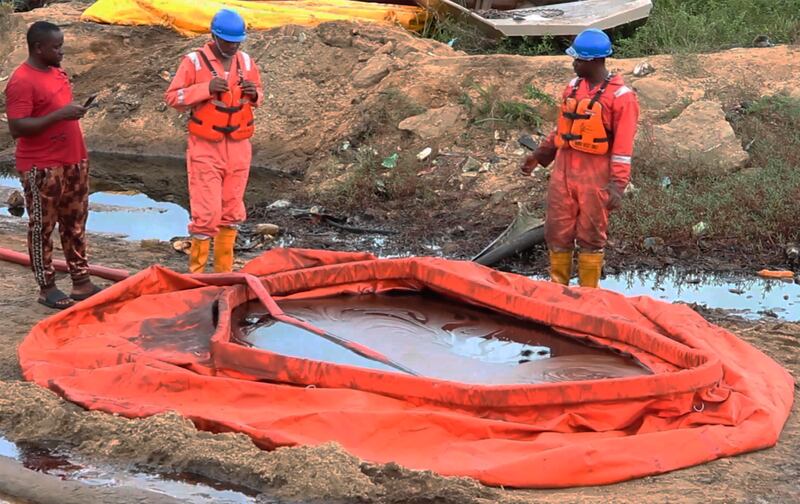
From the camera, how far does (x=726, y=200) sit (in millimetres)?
8914

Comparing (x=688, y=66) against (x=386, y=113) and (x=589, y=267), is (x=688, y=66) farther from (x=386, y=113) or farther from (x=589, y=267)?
(x=589, y=267)

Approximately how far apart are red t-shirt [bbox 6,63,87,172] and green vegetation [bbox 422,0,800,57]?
7251mm

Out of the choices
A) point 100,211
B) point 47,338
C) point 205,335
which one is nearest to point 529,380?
point 205,335

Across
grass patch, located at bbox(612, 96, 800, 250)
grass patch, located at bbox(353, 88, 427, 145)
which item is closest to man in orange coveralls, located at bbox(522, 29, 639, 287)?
grass patch, located at bbox(612, 96, 800, 250)

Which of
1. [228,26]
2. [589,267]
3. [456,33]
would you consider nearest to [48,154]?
[228,26]

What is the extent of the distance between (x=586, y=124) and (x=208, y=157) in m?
2.26

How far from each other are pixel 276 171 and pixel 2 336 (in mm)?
5867

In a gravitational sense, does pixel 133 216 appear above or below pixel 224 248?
below

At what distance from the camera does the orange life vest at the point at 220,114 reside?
6461mm

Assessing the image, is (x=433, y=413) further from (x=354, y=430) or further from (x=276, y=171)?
(x=276, y=171)

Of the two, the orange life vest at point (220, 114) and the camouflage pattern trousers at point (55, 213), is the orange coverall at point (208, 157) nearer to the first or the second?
the orange life vest at point (220, 114)

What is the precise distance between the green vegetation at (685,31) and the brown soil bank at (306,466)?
7846 millimetres

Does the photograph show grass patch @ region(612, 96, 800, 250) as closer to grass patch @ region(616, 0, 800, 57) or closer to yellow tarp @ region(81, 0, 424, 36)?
grass patch @ region(616, 0, 800, 57)

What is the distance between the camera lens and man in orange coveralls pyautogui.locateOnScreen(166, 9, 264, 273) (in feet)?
21.1
